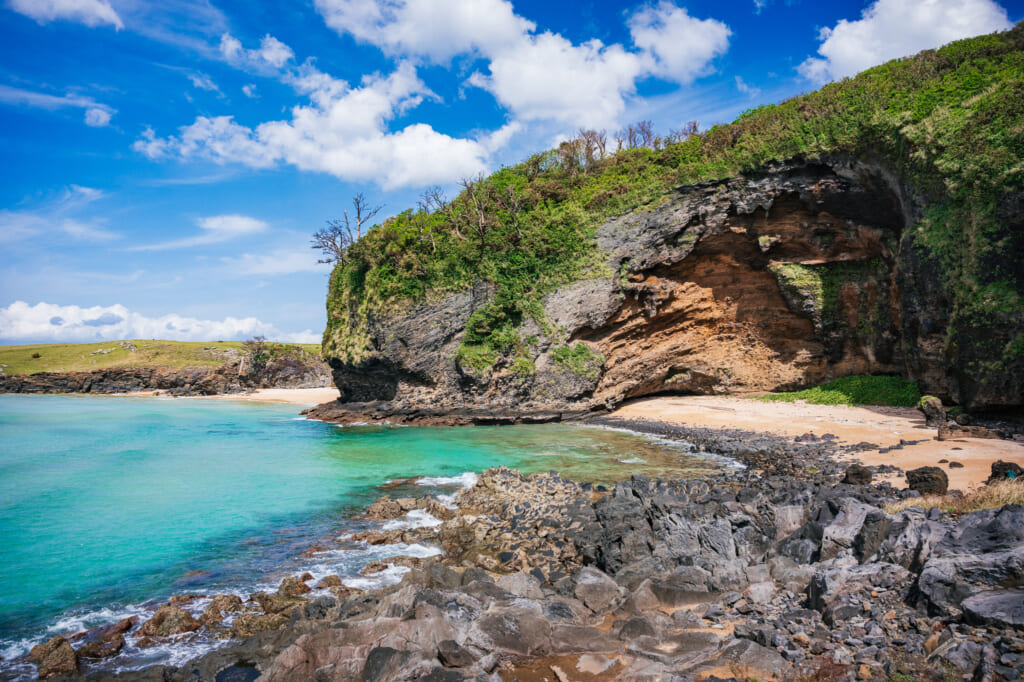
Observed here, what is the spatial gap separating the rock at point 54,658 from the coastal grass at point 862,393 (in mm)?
26887

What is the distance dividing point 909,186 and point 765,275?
8.01 meters

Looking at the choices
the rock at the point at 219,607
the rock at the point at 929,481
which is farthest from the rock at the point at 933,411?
the rock at the point at 219,607

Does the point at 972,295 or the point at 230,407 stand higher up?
the point at 972,295

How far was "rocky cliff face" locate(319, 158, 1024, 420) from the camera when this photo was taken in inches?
937

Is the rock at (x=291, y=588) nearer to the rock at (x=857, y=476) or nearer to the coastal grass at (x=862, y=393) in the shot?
the rock at (x=857, y=476)

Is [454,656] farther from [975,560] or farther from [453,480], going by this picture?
[453,480]

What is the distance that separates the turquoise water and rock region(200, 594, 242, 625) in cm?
76

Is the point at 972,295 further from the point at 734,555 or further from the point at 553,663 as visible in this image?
the point at 553,663

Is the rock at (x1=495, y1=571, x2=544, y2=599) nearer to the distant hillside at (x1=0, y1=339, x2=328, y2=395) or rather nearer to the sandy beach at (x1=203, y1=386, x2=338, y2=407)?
the sandy beach at (x1=203, y1=386, x2=338, y2=407)

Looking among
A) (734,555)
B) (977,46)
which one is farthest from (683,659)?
(977,46)

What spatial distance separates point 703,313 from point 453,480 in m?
19.5

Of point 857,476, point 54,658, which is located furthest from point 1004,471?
point 54,658

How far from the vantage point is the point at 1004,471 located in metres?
9.83

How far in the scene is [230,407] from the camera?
44.1 m
